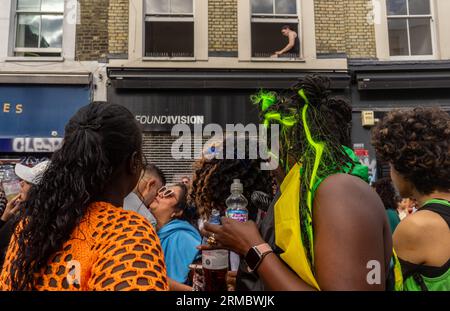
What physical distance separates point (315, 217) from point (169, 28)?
8.71 m

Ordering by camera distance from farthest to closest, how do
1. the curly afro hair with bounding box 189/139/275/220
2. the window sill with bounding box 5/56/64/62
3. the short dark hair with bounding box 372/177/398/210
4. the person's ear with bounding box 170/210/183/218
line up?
1. the window sill with bounding box 5/56/64/62
2. the short dark hair with bounding box 372/177/398/210
3. the person's ear with bounding box 170/210/183/218
4. the curly afro hair with bounding box 189/139/275/220

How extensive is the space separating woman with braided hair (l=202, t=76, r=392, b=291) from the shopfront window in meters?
8.86

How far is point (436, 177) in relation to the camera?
1937mm

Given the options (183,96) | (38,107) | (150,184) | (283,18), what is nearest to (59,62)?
(38,107)

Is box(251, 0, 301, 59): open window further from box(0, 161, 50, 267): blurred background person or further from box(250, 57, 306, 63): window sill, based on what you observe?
box(0, 161, 50, 267): blurred background person

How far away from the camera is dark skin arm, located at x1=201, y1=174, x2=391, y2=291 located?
4.09ft

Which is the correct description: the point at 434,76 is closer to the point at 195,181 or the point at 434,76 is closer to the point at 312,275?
the point at 195,181

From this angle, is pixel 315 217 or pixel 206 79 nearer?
pixel 315 217

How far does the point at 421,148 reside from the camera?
196cm

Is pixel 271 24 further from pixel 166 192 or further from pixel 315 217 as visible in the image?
pixel 315 217

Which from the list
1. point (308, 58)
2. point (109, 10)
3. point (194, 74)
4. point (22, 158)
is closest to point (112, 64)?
point (109, 10)

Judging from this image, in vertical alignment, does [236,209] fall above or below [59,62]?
below

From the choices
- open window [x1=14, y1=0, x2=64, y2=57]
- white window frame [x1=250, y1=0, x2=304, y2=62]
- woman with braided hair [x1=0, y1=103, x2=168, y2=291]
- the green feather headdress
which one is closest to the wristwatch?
the green feather headdress
